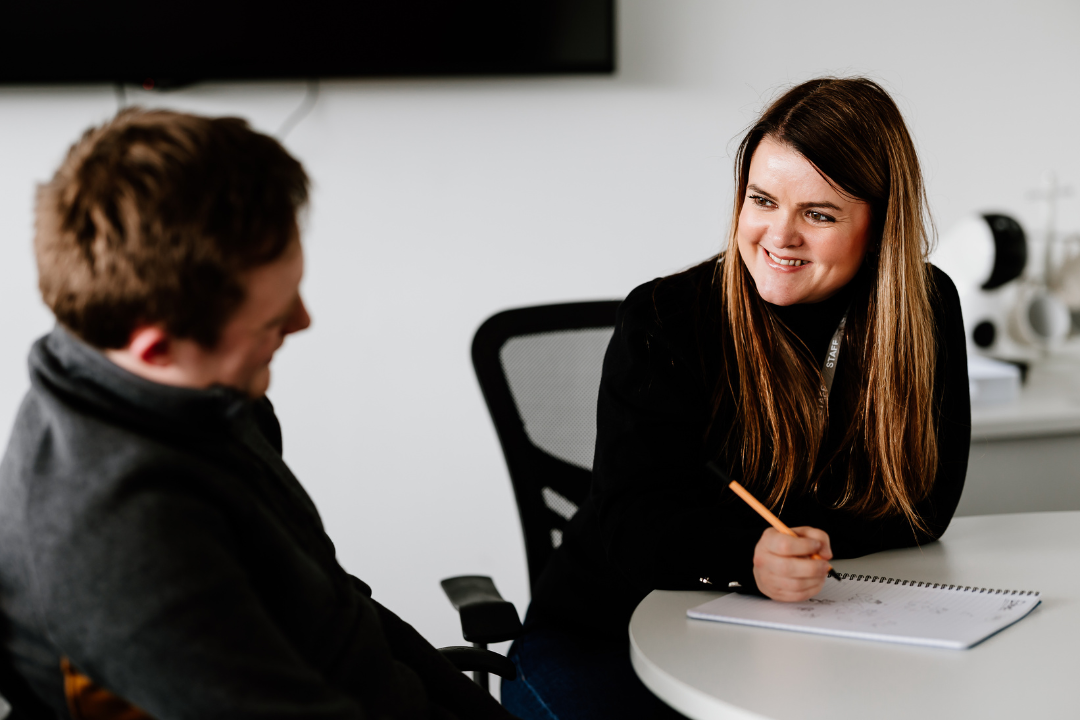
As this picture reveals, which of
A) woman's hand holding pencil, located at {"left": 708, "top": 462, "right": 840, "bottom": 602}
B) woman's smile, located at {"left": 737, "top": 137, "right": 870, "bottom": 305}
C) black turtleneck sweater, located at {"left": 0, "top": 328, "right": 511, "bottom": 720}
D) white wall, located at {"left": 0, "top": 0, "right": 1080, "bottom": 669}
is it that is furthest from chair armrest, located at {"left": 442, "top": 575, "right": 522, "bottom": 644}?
white wall, located at {"left": 0, "top": 0, "right": 1080, "bottom": 669}

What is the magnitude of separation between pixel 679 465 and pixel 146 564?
0.79m

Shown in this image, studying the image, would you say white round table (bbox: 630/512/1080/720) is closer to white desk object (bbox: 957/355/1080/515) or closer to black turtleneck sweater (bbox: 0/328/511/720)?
black turtleneck sweater (bbox: 0/328/511/720)

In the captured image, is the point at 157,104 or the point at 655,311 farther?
the point at 157,104

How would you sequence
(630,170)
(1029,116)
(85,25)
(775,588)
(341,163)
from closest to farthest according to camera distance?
(775,588) → (85,25) → (341,163) → (630,170) → (1029,116)

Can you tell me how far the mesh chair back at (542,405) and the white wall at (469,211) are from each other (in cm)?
69

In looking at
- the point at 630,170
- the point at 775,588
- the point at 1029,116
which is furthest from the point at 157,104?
the point at 1029,116

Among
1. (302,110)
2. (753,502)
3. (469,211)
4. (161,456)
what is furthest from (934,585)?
(302,110)

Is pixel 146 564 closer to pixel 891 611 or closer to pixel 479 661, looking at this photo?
pixel 479 661

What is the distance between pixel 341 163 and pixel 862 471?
134 centimetres

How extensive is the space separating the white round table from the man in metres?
0.32

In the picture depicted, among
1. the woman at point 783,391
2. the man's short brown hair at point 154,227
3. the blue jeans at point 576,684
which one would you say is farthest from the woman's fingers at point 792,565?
the man's short brown hair at point 154,227

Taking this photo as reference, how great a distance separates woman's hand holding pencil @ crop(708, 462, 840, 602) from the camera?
100cm

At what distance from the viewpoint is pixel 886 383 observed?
1.28m

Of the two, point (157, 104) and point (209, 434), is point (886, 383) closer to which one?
point (209, 434)
